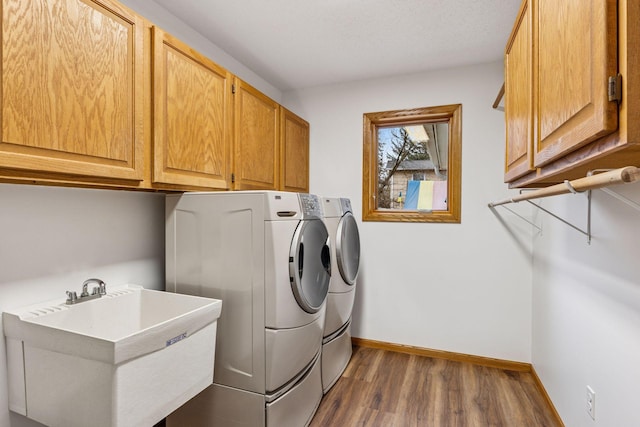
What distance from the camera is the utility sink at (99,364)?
41.1 inches

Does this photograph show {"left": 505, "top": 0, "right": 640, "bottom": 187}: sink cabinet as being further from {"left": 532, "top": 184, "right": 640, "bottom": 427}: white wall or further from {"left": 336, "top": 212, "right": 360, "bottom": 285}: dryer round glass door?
{"left": 336, "top": 212, "right": 360, "bottom": 285}: dryer round glass door

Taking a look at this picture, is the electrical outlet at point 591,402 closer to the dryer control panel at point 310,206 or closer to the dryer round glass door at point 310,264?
the dryer round glass door at point 310,264

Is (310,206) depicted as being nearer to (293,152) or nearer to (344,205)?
(344,205)

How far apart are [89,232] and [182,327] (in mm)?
745

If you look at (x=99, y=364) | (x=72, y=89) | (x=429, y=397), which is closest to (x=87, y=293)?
(x=99, y=364)

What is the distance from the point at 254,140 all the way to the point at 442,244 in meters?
1.77

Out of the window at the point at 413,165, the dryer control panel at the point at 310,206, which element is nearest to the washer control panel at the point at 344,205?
the window at the point at 413,165

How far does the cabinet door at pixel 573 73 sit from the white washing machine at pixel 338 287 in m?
1.37

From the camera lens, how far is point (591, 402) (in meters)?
1.48

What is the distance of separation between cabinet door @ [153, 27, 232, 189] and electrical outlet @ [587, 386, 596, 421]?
81.7 inches

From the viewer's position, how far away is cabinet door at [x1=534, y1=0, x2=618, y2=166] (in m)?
0.70

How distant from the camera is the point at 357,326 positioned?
3029 millimetres

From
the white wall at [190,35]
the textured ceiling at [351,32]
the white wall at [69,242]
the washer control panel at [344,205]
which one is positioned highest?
the textured ceiling at [351,32]

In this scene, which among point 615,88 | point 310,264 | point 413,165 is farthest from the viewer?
point 413,165
